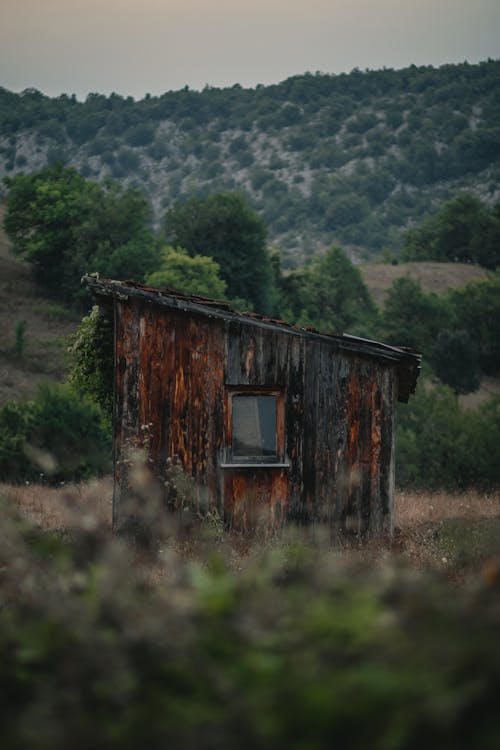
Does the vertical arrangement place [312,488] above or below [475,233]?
below

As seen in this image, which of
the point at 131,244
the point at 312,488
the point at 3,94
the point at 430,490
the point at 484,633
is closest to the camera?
the point at 484,633

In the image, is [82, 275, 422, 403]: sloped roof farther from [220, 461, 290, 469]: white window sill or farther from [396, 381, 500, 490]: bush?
[396, 381, 500, 490]: bush

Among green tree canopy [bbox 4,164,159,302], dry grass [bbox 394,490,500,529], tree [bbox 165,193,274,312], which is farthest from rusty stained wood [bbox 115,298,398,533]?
tree [bbox 165,193,274,312]

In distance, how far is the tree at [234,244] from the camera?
47.7m

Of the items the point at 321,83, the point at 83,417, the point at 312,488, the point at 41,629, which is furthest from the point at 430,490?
the point at 321,83

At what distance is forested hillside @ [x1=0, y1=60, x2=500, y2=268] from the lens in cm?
10806

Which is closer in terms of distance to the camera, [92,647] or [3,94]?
[92,647]

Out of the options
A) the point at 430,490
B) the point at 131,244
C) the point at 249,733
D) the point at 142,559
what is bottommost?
the point at 430,490

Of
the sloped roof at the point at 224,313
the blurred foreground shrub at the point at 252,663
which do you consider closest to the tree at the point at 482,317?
the sloped roof at the point at 224,313

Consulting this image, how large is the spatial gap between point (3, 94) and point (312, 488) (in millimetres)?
147730

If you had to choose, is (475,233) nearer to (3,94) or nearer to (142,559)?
(142,559)

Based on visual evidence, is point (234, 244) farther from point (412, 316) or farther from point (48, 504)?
point (48, 504)

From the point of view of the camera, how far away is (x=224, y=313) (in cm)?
1316

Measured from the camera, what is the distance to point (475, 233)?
7156 cm
